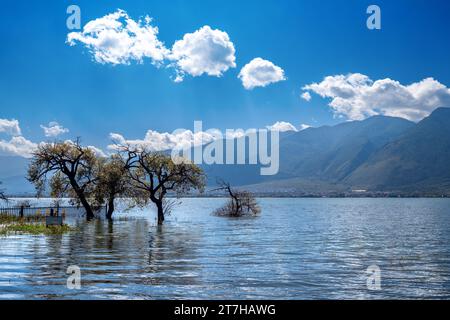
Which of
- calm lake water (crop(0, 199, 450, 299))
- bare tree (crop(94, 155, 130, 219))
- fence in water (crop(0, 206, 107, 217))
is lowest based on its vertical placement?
calm lake water (crop(0, 199, 450, 299))

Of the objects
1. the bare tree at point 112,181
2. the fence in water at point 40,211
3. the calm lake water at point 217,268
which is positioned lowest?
the calm lake water at point 217,268

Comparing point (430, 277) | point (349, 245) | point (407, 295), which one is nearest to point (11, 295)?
point (407, 295)

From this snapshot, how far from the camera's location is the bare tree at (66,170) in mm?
67188

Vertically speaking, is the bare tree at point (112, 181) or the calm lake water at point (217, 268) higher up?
the bare tree at point (112, 181)

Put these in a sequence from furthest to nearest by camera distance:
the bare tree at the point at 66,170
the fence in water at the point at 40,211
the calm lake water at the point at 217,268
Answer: the bare tree at the point at 66,170
the fence in water at the point at 40,211
the calm lake water at the point at 217,268

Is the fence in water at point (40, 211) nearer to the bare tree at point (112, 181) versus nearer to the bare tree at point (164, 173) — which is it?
the bare tree at point (112, 181)

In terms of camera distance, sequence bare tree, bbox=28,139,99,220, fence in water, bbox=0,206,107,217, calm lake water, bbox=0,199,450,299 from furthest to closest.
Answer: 1. bare tree, bbox=28,139,99,220
2. fence in water, bbox=0,206,107,217
3. calm lake water, bbox=0,199,450,299

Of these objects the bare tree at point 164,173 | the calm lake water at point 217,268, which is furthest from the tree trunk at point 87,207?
the calm lake water at point 217,268

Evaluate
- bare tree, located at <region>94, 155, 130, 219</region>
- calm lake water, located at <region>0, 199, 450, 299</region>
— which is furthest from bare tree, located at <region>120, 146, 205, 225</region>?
calm lake water, located at <region>0, 199, 450, 299</region>

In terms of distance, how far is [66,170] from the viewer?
2702 inches

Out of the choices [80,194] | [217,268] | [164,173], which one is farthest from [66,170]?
[217,268]

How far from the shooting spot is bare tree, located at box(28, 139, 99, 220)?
67.2m

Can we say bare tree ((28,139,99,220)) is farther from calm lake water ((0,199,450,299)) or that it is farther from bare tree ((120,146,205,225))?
calm lake water ((0,199,450,299))
